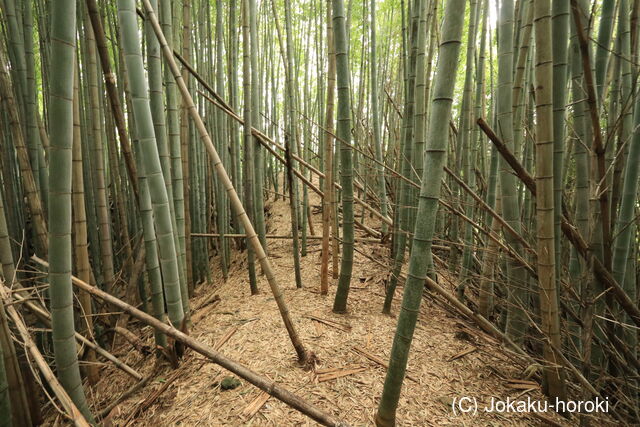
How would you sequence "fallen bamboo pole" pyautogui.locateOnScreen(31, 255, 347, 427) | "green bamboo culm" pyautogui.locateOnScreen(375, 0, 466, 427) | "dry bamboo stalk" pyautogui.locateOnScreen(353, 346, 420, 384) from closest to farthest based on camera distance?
1. "green bamboo culm" pyautogui.locateOnScreen(375, 0, 466, 427)
2. "fallen bamboo pole" pyautogui.locateOnScreen(31, 255, 347, 427)
3. "dry bamboo stalk" pyautogui.locateOnScreen(353, 346, 420, 384)

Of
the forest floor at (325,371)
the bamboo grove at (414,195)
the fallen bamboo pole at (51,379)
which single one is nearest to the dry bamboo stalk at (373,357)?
the forest floor at (325,371)

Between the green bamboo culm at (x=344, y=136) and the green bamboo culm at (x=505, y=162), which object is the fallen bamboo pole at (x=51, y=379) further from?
the green bamboo culm at (x=505, y=162)

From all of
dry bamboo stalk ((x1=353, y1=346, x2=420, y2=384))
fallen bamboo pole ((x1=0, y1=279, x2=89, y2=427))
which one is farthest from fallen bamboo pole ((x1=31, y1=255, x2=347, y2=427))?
dry bamboo stalk ((x1=353, y1=346, x2=420, y2=384))

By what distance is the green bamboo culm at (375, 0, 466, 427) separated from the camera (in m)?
0.85

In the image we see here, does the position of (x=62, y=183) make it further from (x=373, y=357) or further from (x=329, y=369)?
(x=373, y=357)

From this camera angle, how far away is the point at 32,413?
1.40 m

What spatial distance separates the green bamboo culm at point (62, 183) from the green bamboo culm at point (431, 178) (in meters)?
0.99

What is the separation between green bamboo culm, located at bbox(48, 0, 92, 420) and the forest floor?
462mm

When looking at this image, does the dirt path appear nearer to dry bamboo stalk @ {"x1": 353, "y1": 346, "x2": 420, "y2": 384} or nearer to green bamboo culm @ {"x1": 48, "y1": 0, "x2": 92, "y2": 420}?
dry bamboo stalk @ {"x1": 353, "y1": 346, "x2": 420, "y2": 384}

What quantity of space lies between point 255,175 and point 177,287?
101 centimetres

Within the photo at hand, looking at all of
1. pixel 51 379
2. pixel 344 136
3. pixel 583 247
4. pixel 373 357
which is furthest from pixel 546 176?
pixel 51 379

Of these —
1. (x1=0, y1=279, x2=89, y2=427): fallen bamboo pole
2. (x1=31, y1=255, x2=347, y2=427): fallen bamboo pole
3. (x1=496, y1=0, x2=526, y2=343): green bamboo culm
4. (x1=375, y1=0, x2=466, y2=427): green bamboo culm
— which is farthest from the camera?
(x1=496, y1=0, x2=526, y2=343): green bamboo culm

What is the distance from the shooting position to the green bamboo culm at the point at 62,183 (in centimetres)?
92

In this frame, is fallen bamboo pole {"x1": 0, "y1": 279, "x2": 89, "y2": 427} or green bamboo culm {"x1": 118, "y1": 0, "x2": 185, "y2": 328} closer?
fallen bamboo pole {"x1": 0, "y1": 279, "x2": 89, "y2": 427}
